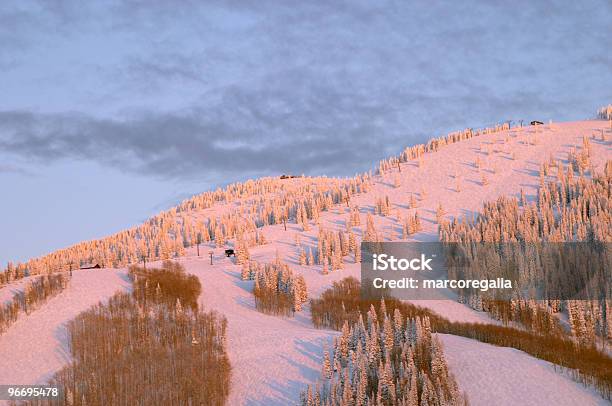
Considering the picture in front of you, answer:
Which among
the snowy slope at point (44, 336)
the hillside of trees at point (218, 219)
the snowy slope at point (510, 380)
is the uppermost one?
the hillside of trees at point (218, 219)

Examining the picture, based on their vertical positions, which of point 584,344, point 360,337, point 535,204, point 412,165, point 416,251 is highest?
point 412,165

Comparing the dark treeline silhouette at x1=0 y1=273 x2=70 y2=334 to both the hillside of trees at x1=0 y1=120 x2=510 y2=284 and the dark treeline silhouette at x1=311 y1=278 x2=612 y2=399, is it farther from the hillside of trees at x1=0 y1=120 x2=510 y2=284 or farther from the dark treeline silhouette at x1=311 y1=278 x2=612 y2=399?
the hillside of trees at x1=0 y1=120 x2=510 y2=284

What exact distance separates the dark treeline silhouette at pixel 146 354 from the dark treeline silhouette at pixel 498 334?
976cm

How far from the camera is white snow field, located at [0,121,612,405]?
27250 millimetres

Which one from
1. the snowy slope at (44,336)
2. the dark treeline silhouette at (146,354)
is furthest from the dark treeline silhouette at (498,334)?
the snowy slope at (44,336)

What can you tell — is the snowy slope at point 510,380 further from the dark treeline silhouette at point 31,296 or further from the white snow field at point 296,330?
the dark treeline silhouette at point 31,296

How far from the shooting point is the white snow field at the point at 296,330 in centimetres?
2725

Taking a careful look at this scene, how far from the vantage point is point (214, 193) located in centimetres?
13975

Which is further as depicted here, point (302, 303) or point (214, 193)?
point (214, 193)

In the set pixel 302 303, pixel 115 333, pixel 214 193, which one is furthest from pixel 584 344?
pixel 214 193

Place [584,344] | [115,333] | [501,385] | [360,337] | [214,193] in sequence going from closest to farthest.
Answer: [501,385] → [360,337] → [115,333] → [584,344] → [214,193]

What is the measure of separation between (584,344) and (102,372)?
32.5 m

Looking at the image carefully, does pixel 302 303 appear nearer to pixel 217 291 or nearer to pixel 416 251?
pixel 217 291

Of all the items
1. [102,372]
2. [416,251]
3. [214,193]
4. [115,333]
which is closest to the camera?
[102,372]
